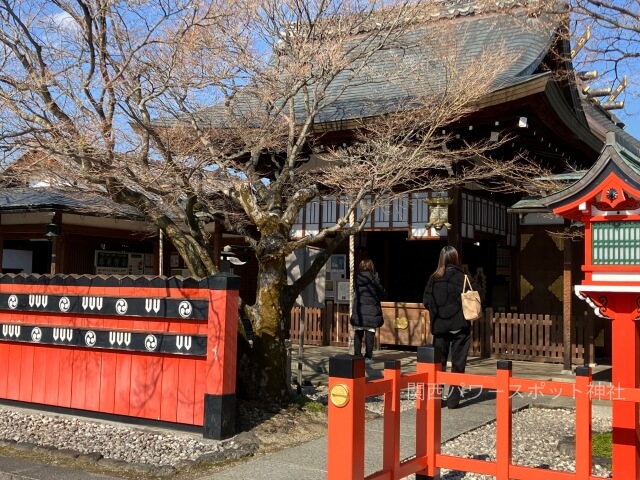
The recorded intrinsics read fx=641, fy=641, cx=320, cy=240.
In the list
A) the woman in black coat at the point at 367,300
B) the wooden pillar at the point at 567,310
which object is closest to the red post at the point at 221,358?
the woman in black coat at the point at 367,300

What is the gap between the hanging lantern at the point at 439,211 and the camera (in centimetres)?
1084

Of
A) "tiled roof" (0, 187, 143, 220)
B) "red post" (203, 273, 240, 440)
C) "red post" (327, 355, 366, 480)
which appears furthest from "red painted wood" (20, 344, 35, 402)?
"red post" (327, 355, 366, 480)

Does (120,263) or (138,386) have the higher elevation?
(120,263)

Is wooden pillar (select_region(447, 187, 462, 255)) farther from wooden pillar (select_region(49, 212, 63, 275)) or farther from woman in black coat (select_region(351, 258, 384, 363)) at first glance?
wooden pillar (select_region(49, 212, 63, 275))

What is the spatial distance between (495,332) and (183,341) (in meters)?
7.48

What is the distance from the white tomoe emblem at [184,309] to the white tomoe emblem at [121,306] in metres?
0.70

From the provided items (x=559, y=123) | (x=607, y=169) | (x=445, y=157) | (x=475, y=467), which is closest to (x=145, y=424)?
(x=475, y=467)

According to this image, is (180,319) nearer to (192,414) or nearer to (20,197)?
(192,414)

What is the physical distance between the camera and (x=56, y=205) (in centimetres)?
1291

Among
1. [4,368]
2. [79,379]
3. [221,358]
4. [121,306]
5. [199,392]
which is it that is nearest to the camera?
[221,358]

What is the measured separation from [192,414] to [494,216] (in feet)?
27.5

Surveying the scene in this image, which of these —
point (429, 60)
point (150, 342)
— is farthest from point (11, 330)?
point (429, 60)

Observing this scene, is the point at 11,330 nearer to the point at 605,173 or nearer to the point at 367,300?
the point at 367,300

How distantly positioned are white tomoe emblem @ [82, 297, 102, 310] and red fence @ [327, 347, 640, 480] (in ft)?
12.3
